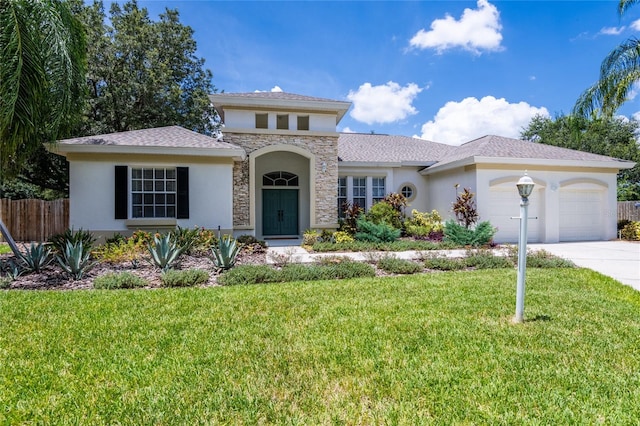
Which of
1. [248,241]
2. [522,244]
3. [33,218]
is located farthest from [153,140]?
[522,244]

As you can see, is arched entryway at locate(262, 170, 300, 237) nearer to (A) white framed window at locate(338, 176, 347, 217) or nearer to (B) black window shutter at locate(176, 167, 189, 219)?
(A) white framed window at locate(338, 176, 347, 217)

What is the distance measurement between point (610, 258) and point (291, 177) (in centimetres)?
1249

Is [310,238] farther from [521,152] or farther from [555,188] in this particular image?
[555,188]

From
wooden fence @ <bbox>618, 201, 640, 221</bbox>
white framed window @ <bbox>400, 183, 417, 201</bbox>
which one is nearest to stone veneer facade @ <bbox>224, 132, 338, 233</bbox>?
white framed window @ <bbox>400, 183, 417, 201</bbox>

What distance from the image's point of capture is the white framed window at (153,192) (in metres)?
11.7

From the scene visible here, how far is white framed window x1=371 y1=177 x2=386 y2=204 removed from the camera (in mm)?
16734

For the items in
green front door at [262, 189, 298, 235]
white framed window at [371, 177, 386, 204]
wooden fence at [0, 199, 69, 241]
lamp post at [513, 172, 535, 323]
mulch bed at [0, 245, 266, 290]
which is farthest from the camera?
white framed window at [371, 177, 386, 204]

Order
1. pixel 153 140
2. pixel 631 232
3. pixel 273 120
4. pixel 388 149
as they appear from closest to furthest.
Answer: pixel 153 140, pixel 273 120, pixel 631 232, pixel 388 149

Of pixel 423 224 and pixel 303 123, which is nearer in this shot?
pixel 303 123

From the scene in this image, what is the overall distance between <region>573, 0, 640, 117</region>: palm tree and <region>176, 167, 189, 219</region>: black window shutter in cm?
1741

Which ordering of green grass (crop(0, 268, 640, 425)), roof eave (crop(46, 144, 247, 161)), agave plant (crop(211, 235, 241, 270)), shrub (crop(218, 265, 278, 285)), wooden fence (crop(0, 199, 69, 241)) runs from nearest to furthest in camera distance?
green grass (crop(0, 268, 640, 425)), shrub (crop(218, 265, 278, 285)), agave plant (crop(211, 235, 241, 270)), roof eave (crop(46, 144, 247, 161)), wooden fence (crop(0, 199, 69, 241))

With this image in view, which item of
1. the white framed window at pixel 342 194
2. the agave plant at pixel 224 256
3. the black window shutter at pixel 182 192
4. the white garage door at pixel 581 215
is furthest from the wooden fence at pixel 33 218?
the white garage door at pixel 581 215

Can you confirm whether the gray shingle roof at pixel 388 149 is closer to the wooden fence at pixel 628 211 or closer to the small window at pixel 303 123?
the small window at pixel 303 123

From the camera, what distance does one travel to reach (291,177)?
1570cm
